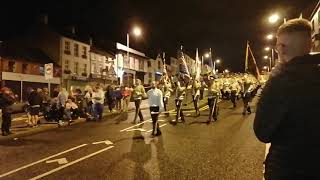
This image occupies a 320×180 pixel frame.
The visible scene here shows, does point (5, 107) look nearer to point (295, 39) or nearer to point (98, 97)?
point (98, 97)

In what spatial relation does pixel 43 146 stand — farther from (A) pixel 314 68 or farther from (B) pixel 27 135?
(A) pixel 314 68

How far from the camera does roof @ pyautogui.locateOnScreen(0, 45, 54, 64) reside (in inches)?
1831

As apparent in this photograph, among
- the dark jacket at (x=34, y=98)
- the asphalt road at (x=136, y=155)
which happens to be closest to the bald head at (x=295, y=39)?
the asphalt road at (x=136, y=155)

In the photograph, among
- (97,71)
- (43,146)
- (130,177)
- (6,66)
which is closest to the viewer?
(130,177)

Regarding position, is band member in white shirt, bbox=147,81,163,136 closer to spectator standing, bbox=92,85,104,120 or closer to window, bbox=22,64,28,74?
spectator standing, bbox=92,85,104,120

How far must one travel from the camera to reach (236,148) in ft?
36.0

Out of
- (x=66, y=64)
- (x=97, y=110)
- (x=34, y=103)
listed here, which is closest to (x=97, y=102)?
(x=97, y=110)

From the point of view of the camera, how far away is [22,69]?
47.1 metres

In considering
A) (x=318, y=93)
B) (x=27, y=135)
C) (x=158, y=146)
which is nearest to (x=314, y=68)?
(x=318, y=93)

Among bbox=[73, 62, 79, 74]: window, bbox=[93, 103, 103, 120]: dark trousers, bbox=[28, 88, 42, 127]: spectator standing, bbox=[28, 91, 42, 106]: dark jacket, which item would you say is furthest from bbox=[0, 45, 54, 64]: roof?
bbox=[28, 91, 42, 106]: dark jacket

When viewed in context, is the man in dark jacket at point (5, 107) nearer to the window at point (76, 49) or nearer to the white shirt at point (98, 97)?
the white shirt at point (98, 97)

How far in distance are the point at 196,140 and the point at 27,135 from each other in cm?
670

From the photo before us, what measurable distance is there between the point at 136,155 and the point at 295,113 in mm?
7935

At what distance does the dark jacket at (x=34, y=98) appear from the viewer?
17500 millimetres
